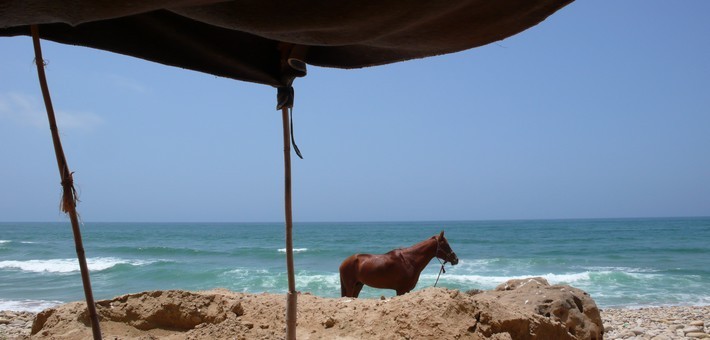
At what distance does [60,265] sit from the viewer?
24.0 meters

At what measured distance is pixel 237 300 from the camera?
463 cm

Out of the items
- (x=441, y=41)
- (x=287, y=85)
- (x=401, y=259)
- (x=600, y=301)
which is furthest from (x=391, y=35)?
(x=600, y=301)

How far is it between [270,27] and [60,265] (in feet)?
86.2

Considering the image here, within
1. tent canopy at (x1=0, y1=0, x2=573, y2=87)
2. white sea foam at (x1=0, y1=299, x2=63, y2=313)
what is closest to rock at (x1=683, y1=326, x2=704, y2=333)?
tent canopy at (x1=0, y1=0, x2=573, y2=87)

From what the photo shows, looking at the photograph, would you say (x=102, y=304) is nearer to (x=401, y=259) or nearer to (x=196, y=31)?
(x=196, y=31)

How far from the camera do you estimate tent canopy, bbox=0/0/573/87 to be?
115cm

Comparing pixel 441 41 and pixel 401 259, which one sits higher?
pixel 441 41

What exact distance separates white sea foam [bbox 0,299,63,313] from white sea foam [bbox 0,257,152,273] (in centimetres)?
842

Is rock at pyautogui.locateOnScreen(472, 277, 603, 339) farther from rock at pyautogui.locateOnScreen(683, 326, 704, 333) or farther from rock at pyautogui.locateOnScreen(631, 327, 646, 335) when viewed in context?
rock at pyautogui.locateOnScreen(683, 326, 704, 333)

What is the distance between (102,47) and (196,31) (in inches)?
11.6

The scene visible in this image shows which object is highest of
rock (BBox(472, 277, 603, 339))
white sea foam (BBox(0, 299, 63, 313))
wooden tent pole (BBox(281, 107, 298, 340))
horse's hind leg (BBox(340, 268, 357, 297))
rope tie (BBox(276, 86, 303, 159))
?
rope tie (BBox(276, 86, 303, 159))

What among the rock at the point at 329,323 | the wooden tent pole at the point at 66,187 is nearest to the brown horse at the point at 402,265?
the rock at the point at 329,323

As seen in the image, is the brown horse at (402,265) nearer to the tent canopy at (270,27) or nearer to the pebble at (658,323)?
the pebble at (658,323)

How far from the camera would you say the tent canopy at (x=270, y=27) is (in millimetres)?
1147
